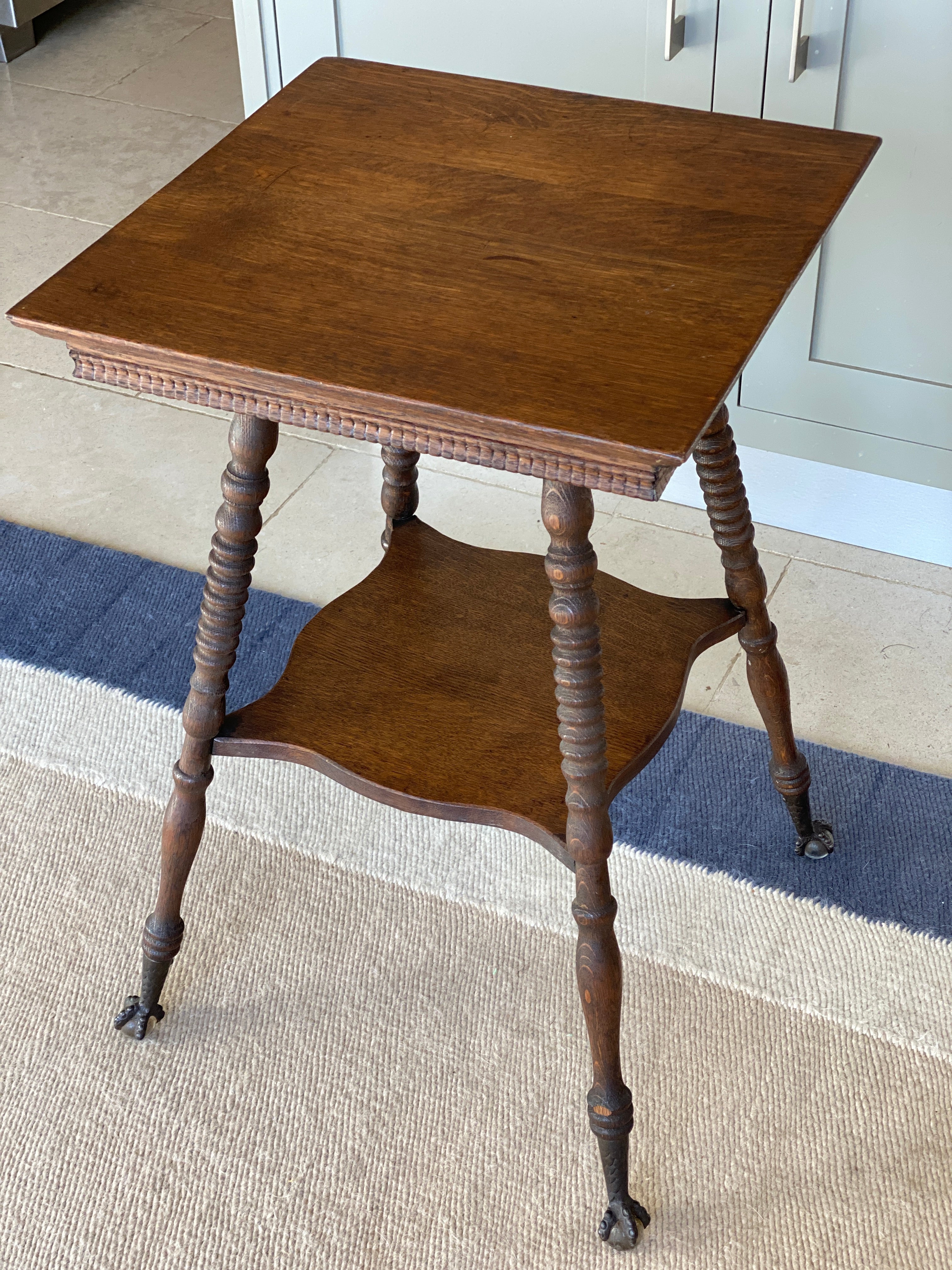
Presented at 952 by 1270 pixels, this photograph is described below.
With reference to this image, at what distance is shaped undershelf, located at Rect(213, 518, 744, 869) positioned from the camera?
1.14 meters

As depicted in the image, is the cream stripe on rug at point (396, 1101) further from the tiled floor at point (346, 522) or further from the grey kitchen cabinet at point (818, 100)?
the grey kitchen cabinet at point (818, 100)

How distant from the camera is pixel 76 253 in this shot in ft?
8.58

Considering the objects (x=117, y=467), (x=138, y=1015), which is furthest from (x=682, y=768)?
(x=117, y=467)

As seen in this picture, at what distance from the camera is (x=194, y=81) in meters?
3.21

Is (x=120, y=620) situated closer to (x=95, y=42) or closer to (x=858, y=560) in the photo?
(x=858, y=560)

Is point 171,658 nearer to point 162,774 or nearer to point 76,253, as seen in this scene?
point 162,774

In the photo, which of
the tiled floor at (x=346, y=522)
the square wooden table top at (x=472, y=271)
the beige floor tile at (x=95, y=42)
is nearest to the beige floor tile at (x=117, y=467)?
the tiled floor at (x=346, y=522)

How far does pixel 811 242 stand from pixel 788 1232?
81 centimetres

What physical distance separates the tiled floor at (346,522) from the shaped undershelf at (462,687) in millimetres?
431

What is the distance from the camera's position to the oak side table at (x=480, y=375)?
2.88 feet

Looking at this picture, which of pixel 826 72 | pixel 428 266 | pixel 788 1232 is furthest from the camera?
pixel 826 72

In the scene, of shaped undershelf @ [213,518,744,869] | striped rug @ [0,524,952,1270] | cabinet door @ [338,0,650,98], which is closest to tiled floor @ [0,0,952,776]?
striped rug @ [0,524,952,1270]

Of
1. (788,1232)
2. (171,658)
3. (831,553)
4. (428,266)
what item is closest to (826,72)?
(831,553)

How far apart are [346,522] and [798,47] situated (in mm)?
878
